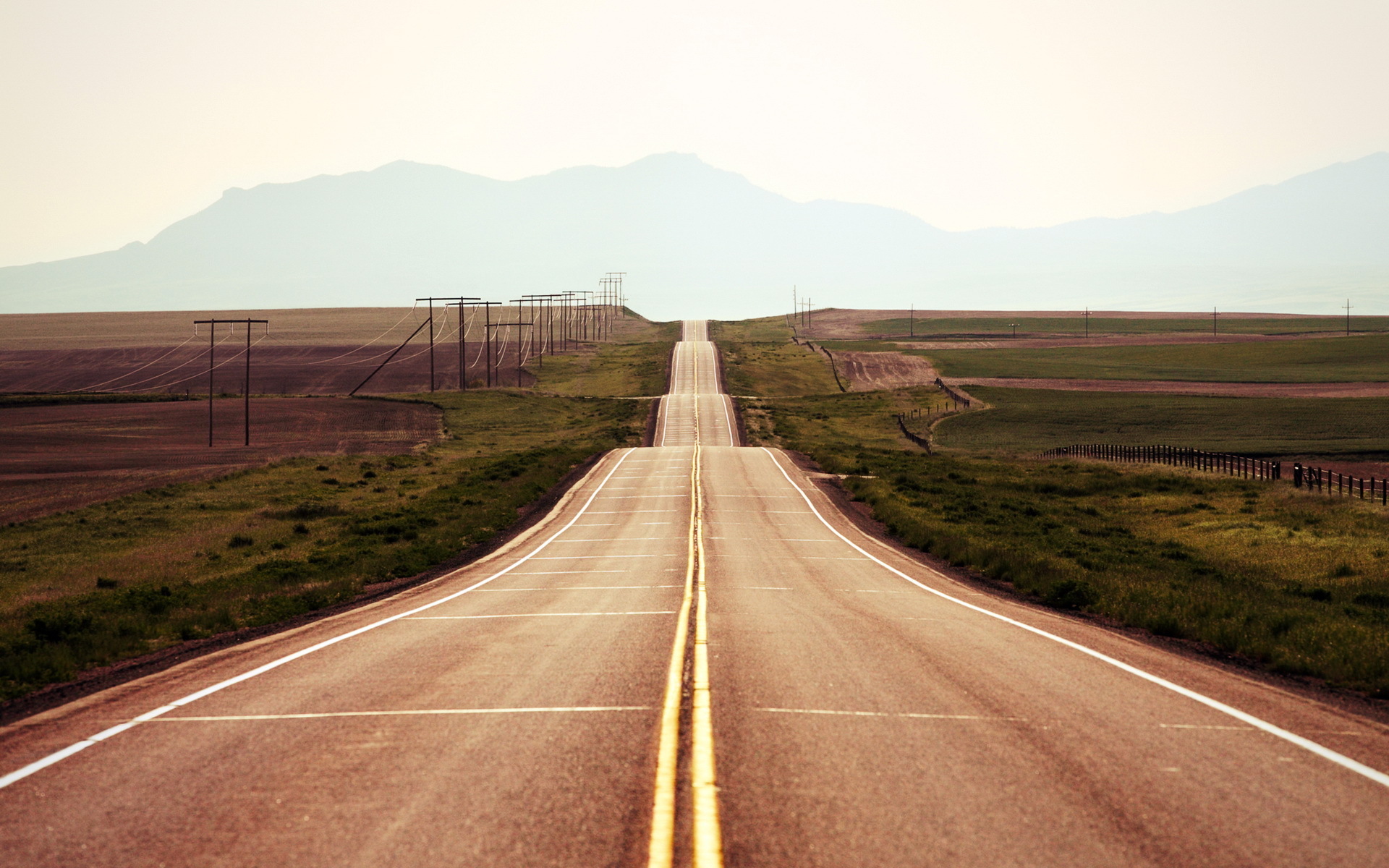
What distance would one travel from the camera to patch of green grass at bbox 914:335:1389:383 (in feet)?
347

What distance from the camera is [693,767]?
23.1 ft

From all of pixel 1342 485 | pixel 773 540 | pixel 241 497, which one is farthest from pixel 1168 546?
pixel 241 497

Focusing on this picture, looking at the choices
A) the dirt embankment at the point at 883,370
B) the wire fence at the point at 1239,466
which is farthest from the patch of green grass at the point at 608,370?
the wire fence at the point at 1239,466

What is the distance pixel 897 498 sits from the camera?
39.4m

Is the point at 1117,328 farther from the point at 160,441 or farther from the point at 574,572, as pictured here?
the point at 574,572

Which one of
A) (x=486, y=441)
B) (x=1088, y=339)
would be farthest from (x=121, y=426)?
(x=1088, y=339)

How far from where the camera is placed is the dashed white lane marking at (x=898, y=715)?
339 inches

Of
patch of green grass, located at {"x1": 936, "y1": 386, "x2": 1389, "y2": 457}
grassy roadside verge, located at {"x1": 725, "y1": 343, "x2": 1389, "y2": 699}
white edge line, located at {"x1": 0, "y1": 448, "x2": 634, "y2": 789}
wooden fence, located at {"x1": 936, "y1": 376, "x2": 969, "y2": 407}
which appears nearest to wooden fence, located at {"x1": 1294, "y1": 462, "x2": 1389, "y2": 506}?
grassy roadside verge, located at {"x1": 725, "y1": 343, "x2": 1389, "y2": 699}

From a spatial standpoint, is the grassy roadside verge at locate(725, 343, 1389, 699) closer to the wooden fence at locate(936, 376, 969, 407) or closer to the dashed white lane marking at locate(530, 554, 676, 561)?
the dashed white lane marking at locate(530, 554, 676, 561)

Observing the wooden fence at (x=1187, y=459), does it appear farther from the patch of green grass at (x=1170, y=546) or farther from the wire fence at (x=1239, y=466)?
the patch of green grass at (x=1170, y=546)

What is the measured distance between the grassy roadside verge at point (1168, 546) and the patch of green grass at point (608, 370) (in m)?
51.4

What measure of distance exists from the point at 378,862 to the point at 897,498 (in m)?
35.4

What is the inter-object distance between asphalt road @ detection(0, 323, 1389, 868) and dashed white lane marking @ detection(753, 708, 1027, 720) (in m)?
0.04

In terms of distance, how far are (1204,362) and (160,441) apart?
117m
